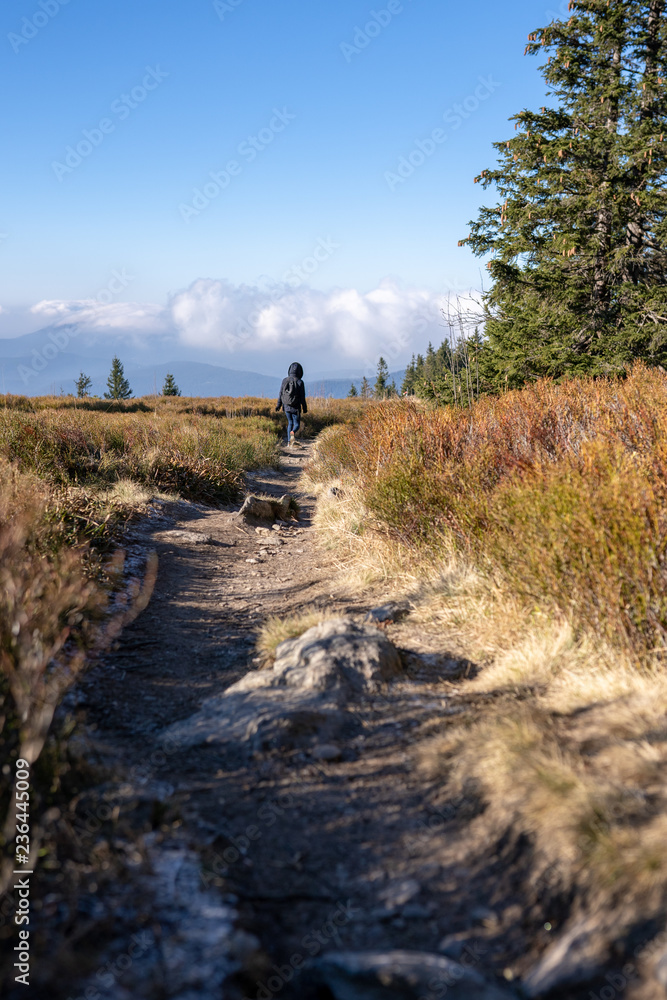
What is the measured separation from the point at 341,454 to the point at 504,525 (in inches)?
266

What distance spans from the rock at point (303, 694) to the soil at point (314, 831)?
0.30 ft

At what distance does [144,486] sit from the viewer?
9305 mm

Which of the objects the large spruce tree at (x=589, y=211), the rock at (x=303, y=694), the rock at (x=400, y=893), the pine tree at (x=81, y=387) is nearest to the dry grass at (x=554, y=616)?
the rock at (x=400, y=893)

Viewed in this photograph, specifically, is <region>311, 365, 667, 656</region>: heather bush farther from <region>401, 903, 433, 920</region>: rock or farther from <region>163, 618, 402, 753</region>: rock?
<region>401, 903, 433, 920</region>: rock

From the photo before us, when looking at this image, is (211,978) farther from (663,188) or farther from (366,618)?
(663,188)

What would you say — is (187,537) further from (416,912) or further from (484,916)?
(484,916)

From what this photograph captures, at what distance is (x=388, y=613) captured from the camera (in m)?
4.50

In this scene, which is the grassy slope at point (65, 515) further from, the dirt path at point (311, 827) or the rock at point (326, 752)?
the rock at point (326, 752)

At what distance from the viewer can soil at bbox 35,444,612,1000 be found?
1.83 metres

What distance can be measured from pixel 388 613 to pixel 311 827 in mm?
A: 2191

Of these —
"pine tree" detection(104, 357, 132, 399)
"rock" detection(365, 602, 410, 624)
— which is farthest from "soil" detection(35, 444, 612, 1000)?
"pine tree" detection(104, 357, 132, 399)

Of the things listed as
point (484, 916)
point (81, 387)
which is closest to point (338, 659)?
point (484, 916)

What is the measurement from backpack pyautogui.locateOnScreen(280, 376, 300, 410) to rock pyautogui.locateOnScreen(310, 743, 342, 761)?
1359 centimetres

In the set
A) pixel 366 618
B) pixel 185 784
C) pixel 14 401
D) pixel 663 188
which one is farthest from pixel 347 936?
pixel 14 401
